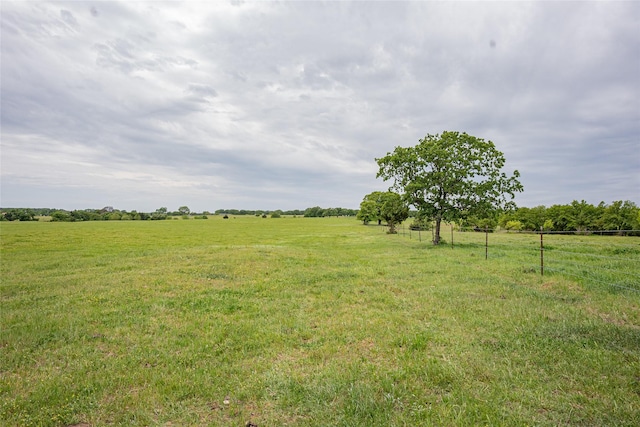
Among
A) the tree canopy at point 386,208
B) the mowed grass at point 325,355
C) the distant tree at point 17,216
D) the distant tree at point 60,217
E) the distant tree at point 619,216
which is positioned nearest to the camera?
the mowed grass at point 325,355

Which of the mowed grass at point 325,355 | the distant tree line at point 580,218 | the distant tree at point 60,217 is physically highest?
the distant tree line at point 580,218

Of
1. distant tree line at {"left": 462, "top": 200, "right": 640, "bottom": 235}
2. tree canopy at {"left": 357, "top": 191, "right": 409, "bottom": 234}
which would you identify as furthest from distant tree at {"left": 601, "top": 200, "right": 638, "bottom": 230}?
tree canopy at {"left": 357, "top": 191, "right": 409, "bottom": 234}

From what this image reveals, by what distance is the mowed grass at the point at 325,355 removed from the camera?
16.0 ft

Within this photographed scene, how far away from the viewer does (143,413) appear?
4.92 metres

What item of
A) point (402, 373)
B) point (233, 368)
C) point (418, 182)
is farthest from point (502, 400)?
point (418, 182)

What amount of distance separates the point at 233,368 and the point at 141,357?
227cm

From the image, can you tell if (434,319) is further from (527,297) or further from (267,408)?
(267,408)

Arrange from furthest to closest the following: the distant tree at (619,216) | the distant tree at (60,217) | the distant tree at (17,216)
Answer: the distant tree at (60,217) → the distant tree at (17,216) → the distant tree at (619,216)

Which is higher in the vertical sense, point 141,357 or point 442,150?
point 442,150

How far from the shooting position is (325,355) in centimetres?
683

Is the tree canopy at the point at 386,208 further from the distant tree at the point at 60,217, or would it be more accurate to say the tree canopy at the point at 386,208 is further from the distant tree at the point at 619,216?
the distant tree at the point at 60,217

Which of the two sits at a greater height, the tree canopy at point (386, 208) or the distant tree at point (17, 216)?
the tree canopy at point (386, 208)

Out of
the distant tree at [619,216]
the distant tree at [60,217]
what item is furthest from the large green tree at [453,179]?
the distant tree at [60,217]

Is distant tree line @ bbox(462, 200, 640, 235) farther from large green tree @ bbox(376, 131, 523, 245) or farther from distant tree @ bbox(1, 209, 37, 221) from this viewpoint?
distant tree @ bbox(1, 209, 37, 221)
